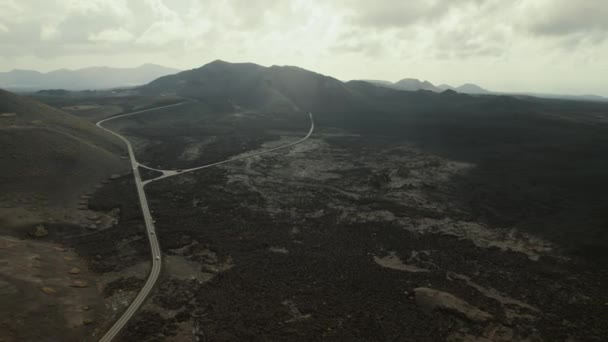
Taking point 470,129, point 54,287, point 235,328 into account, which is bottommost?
point 235,328

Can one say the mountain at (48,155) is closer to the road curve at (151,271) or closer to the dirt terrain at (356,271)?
the road curve at (151,271)

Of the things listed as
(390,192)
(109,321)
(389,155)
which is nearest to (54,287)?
(109,321)

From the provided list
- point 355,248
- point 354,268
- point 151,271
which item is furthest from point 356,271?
point 151,271

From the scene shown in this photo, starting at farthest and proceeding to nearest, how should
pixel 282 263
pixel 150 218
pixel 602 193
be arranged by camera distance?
1. pixel 602 193
2. pixel 150 218
3. pixel 282 263

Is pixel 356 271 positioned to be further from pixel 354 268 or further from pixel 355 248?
pixel 355 248

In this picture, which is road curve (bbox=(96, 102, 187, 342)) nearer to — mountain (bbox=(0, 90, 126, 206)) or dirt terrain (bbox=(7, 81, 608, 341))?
dirt terrain (bbox=(7, 81, 608, 341))

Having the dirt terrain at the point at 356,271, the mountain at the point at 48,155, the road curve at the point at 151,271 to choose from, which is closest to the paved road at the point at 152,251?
the road curve at the point at 151,271

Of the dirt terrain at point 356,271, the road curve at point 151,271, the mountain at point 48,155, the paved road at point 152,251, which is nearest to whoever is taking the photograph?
the road curve at point 151,271

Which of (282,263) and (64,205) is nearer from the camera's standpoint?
(282,263)

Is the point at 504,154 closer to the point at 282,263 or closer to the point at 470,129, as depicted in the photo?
the point at 470,129
